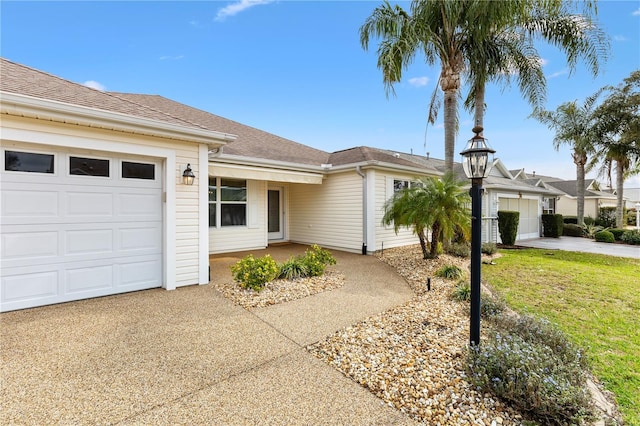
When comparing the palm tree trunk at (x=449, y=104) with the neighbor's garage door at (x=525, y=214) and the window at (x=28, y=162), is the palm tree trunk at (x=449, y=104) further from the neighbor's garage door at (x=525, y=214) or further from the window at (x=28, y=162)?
the window at (x=28, y=162)

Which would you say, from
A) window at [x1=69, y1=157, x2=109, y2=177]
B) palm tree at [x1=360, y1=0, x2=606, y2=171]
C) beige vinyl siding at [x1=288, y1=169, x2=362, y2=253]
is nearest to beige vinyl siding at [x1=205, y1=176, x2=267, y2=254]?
→ beige vinyl siding at [x1=288, y1=169, x2=362, y2=253]

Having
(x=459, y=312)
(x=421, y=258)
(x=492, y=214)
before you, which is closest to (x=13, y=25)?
(x=459, y=312)

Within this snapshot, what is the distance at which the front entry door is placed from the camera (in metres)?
12.8

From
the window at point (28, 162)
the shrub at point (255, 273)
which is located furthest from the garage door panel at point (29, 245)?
the shrub at point (255, 273)

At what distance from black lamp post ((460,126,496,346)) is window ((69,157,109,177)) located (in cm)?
623

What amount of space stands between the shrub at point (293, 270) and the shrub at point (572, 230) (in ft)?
67.4

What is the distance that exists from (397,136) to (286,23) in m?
11.9

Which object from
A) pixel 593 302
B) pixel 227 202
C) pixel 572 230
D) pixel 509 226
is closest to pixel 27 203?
pixel 227 202

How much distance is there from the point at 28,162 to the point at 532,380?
7.61 meters

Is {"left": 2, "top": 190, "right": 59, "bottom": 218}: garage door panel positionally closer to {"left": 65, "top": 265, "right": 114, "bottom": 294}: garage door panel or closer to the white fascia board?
{"left": 65, "top": 265, "right": 114, "bottom": 294}: garage door panel

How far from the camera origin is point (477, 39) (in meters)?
8.95

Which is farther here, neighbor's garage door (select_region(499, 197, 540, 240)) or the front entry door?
neighbor's garage door (select_region(499, 197, 540, 240))

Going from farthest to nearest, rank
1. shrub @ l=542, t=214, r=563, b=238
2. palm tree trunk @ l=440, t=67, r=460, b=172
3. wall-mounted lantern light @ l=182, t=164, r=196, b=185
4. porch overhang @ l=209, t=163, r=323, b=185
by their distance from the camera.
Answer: shrub @ l=542, t=214, r=563, b=238, palm tree trunk @ l=440, t=67, r=460, b=172, porch overhang @ l=209, t=163, r=323, b=185, wall-mounted lantern light @ l=182, t=164, r=196, b=185

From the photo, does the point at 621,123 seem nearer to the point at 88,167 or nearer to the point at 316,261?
the point at 316,261
